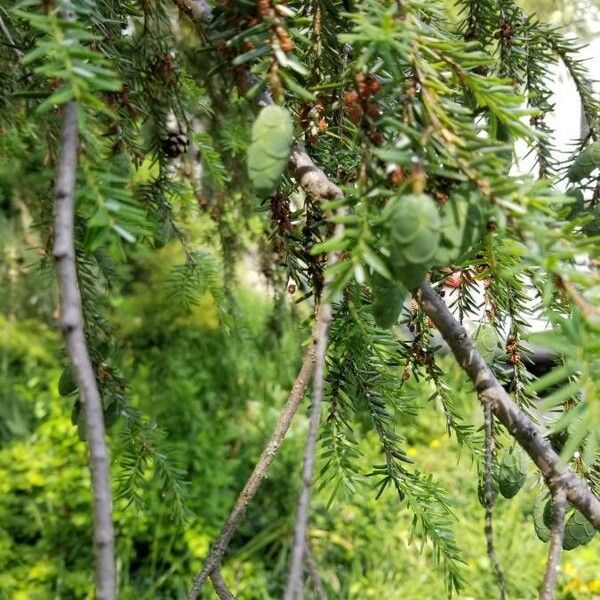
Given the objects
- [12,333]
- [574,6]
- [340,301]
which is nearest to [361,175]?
[340,301]

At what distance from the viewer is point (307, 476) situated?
0.88 ft

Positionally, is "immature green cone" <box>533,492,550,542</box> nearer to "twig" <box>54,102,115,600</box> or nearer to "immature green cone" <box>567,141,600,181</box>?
"immature green cone" <box>567,141,600,181</box>

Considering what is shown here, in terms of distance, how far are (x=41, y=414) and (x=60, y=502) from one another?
0.32 meters

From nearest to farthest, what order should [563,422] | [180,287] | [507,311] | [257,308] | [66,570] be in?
[563,422] < [507,311] < [180,287] < [66,570] < [257,308]

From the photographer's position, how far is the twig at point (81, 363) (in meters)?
0.25

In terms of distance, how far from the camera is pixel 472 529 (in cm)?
222

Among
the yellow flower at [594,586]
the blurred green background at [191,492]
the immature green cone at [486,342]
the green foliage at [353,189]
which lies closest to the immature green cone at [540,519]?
the green foliage at [353,189]

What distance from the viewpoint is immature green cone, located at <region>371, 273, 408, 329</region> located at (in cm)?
36

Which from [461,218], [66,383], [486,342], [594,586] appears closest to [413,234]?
[461,218]

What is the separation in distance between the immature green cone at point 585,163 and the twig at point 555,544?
302 millimetres

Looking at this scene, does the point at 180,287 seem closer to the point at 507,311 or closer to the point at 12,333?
the point at 507,311

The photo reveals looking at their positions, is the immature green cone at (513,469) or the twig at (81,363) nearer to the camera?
the twig at (81,363)

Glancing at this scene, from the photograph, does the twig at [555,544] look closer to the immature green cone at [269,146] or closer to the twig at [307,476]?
the twig at [307,476]

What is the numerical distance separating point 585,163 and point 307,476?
426 millimetres
